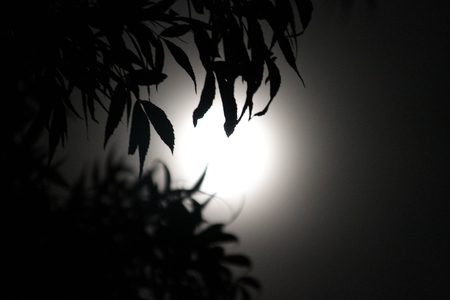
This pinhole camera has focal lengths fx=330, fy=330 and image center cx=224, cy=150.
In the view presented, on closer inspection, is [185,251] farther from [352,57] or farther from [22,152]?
[352,57]

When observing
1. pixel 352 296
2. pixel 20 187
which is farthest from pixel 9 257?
pixel 352 296

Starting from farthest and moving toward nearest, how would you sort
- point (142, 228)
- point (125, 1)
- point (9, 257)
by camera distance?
1. point (142, 228)
2. point (9, 257)
3. point (125, 1)

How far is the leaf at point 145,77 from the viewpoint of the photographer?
1.70 feet

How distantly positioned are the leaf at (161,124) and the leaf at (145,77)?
34 millimetres

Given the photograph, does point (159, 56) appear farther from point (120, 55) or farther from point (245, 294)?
point (245, 294)

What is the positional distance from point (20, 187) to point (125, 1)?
3.15ft

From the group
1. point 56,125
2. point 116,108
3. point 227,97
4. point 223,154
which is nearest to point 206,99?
point 227,97

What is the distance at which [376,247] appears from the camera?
4.30ft

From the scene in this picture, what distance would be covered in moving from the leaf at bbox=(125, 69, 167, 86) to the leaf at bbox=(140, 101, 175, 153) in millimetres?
34

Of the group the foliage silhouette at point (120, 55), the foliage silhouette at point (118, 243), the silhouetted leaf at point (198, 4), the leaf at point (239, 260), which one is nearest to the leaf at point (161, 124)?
the foliage silhouette at point (120, 55)

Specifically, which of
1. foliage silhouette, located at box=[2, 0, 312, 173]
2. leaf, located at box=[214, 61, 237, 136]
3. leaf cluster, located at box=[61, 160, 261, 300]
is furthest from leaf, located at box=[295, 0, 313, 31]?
leaf cluster, located at box=[61, 160, 261, 300]

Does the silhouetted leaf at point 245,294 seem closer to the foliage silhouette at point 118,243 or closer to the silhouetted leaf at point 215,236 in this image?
the foliage silhouette at point 118,243

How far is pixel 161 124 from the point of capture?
517mm

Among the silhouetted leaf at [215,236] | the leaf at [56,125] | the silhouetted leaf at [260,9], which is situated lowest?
the silhouetted leaf at [215,236]
